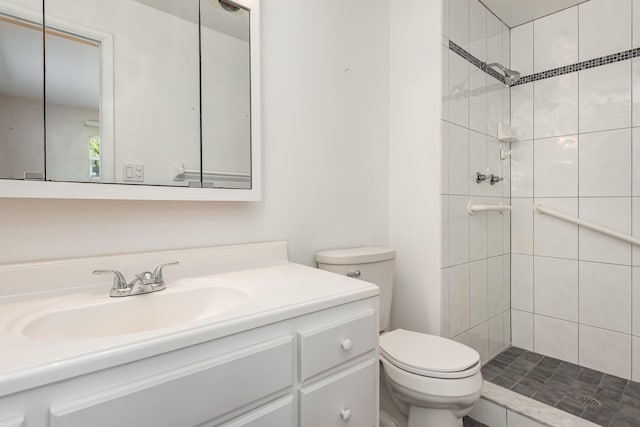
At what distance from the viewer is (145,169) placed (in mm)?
1063

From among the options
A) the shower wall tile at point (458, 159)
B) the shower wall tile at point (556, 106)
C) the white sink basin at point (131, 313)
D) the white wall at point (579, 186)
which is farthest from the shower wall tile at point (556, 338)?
the white sink basin at point (131, 313)

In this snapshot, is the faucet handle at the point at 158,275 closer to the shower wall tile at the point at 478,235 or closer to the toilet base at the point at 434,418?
the toilet base at the point at 434,418

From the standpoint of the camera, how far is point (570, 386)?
170cm

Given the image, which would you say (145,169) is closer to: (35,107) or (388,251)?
(35,107)

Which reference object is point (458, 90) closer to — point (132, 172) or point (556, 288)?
point (556, 288)

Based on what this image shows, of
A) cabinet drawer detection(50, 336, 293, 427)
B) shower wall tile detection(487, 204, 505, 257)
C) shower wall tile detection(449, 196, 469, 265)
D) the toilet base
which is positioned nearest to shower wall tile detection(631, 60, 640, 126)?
shower wall tile detection(487, 204, 505, 257)

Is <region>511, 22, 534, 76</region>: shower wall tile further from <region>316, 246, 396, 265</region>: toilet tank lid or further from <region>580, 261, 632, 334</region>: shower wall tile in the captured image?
<region>316, 246, 396, 265</region>: toilet tank lid

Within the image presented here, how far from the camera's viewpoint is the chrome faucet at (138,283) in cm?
93

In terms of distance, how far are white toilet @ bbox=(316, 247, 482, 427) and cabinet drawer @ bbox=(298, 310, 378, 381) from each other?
347 mm

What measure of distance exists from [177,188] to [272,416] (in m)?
0.76

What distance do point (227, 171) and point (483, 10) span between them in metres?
1.83

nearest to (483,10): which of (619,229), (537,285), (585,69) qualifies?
(585,69)

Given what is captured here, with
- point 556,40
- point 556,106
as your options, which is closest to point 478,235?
point 556,106

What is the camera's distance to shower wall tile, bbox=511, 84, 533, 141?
2.13 meters
